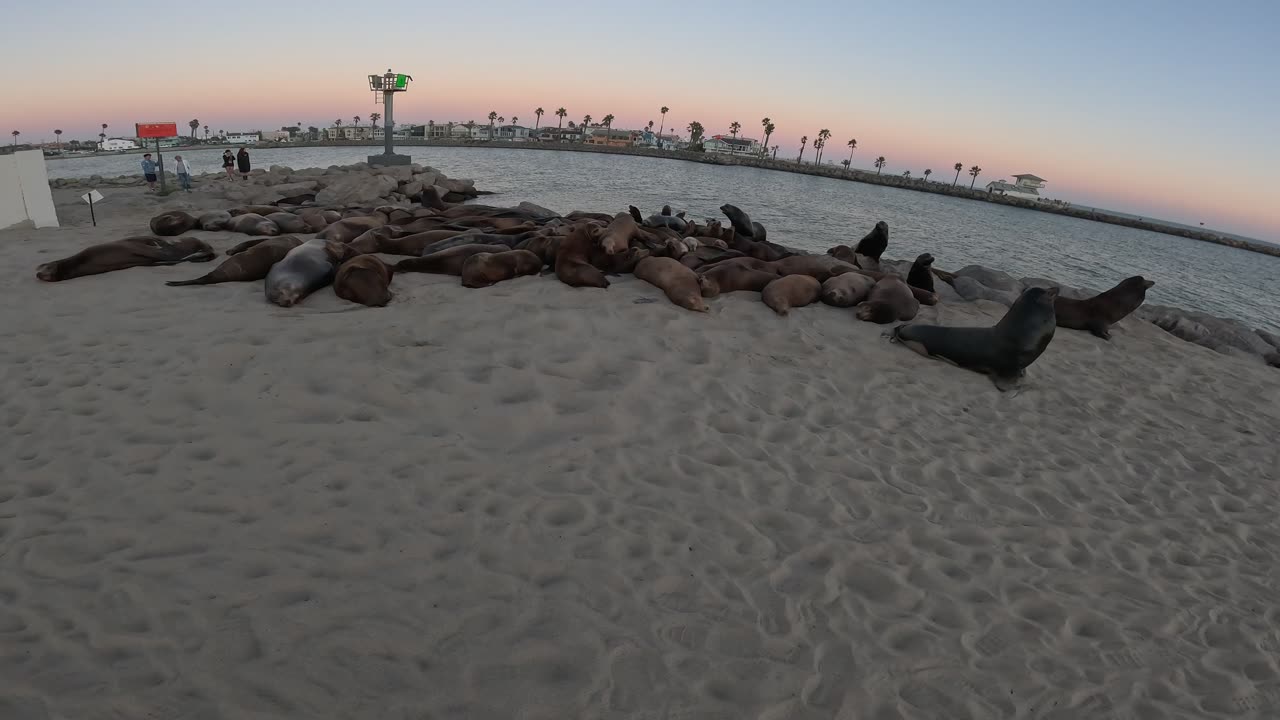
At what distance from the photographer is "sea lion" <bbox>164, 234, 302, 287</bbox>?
288 inches

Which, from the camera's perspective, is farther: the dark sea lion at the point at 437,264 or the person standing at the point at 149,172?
the person standing at the point at 149,172

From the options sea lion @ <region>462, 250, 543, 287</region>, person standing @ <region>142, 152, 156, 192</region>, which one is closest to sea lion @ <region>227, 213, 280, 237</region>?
sea lion @ <region>462, 250, 543, 287</region>

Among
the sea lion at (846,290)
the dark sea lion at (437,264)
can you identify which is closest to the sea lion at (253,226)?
the dark sea lion at (437,264)

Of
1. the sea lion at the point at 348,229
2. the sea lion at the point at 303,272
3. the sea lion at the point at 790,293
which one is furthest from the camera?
the sea lion at the point at 348,229

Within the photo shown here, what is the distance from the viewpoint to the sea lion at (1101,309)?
9.09 metres

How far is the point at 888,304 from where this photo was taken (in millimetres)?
7941

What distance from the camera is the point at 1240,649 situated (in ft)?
10.0

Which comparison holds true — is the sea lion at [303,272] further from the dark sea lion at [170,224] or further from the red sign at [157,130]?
the red sign at [157,130]

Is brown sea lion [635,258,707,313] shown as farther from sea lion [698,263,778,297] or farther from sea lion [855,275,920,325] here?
sea lion [855,275,920,325]

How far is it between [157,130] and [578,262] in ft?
72.6

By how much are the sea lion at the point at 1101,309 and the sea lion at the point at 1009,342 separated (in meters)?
3.23

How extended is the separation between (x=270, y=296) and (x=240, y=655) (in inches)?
203

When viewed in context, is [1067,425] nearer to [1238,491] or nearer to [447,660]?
[1238,491]

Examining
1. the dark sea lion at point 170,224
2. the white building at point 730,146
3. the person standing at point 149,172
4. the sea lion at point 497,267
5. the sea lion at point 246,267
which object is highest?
the white building at point 730,146
